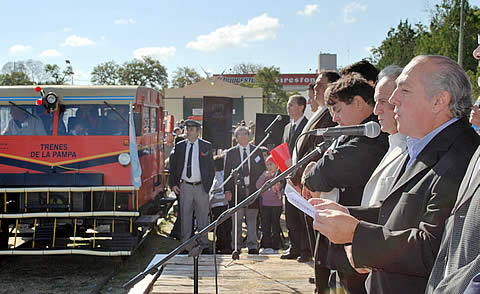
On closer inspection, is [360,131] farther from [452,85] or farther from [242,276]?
[242,276]

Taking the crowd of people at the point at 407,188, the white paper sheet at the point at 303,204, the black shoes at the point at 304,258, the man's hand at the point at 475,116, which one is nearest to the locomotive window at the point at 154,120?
the black shoes at the point at 304,258

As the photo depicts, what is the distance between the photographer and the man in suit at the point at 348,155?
10.9 feet

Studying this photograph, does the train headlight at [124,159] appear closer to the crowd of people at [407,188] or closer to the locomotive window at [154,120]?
the locomotive window at [154,120]

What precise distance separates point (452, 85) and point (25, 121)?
22.7 ft

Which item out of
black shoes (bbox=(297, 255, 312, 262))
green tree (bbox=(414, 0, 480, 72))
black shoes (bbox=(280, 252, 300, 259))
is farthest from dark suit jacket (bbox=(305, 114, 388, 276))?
green tree (bbox=(414, 0, 480, 72))

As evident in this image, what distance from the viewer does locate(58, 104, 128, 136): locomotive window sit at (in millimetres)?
7355

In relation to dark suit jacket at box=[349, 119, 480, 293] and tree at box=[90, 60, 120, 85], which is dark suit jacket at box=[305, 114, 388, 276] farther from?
tree at box=[90, 60, 120, 85]

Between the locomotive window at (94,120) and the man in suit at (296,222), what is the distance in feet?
9.32

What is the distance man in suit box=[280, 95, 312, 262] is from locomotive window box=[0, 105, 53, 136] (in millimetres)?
3965

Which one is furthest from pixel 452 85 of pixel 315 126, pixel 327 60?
pixel 327 60

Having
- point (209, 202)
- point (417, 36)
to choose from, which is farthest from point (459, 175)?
point (417, 36)

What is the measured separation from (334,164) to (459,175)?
4.52 feet

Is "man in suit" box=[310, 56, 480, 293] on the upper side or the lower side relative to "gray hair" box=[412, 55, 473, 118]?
lower

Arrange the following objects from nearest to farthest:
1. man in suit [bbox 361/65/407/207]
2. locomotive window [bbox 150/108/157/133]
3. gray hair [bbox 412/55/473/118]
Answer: gray hair [bbox 412/55/473/118]
man in suit [bbox 361/65/407/207]
locomotive window [bbox 150/108/157/133]
